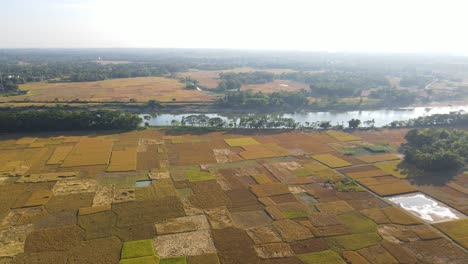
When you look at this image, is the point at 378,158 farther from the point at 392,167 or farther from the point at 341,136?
the point at 341,136

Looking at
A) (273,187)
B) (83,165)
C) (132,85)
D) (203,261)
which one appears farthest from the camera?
(132,85)

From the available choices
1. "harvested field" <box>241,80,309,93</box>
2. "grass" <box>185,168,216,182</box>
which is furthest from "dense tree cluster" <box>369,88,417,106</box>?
"grass" <box>185,168,216,182</box>

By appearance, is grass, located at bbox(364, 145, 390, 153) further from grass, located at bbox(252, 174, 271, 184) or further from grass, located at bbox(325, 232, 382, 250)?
grass, located at bbox(325, 232, 382, 250)

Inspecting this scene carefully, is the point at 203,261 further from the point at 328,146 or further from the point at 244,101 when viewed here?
the point at 244,101

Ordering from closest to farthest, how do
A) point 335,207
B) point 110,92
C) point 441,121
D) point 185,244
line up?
point 185,244 → point 335,207 → point 441,121 → point 110,92

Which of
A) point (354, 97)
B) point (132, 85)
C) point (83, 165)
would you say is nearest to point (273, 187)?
point (83, 165)

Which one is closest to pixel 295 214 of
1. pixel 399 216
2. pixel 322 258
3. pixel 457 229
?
pixel 322 258
